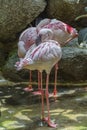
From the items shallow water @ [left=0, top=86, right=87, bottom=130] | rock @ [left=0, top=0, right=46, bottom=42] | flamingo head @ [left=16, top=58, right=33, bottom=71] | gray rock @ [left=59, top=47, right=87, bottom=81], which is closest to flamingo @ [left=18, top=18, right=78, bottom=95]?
shallow water @ [left=0, top=86, right=87, bottom=130]

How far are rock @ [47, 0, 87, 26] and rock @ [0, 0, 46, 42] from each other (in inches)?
6.9

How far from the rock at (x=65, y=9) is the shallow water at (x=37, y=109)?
5.05 feet

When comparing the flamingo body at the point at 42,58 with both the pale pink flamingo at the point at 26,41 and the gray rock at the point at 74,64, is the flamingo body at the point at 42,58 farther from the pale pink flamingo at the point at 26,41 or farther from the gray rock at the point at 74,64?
the gray rock at the point at 74,64

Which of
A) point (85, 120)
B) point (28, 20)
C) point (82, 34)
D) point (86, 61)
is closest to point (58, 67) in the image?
point (86, 61)

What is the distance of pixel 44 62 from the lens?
365cm

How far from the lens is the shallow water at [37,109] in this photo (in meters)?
3.66

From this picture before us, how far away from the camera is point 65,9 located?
609cm

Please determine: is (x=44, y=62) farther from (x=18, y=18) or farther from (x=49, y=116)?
(x=18, y=18)

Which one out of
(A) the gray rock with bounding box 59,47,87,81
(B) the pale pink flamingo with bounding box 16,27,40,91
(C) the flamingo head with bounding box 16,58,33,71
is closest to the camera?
(C) the flamingo head with bounding box 16,58,33,71

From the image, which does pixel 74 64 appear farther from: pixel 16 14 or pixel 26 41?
pixel 16 14

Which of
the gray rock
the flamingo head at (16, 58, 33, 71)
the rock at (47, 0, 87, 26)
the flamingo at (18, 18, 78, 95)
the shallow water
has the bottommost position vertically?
the shallow water

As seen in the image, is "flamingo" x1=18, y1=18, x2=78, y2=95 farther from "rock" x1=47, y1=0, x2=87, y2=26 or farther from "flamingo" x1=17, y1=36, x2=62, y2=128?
"rock" x1=47, y1=0, x2=87, y2=26

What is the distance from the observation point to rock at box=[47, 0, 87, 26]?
19.7 feet

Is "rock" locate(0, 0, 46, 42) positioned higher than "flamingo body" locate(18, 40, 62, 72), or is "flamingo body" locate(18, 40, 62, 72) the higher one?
"rock" locate(0, 0, 46, 42)
